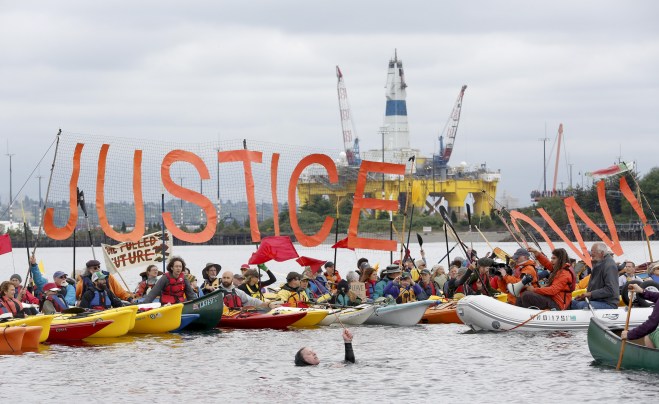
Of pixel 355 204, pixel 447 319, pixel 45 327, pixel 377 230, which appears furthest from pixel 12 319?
pixel 377 230

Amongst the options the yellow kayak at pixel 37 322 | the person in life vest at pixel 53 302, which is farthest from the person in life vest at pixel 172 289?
the yellow kayak at pixel 37 322

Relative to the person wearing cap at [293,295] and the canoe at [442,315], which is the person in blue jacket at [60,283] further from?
the canoe at [442,315]

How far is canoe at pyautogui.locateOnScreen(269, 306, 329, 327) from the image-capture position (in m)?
→ 30.1

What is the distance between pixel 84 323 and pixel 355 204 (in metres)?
11.7

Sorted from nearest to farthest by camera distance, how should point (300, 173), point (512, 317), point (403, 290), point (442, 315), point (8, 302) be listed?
point (8, 302) → point (512, 317) → point (442, 315) → point (403, 290) → point (300, 173)

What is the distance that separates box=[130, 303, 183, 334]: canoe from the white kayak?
4096 mm

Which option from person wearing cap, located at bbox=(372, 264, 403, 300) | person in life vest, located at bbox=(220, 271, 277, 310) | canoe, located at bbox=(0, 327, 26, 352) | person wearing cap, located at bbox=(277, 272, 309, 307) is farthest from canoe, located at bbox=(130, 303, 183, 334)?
person wearing cap, located at bbox=(372, 264, 403, 300)

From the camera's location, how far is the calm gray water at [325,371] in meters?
20.2

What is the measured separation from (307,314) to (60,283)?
6039 mm

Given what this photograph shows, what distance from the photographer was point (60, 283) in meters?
30.2

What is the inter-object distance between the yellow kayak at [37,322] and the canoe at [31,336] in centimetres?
12

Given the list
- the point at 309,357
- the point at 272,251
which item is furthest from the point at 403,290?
the point at 309,357

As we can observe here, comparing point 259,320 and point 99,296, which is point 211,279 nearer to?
point 259,320

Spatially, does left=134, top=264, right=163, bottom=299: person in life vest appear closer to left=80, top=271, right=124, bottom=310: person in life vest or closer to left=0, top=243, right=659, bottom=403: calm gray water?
left=80, top=271, right=124, bottom=310: person in life vest
